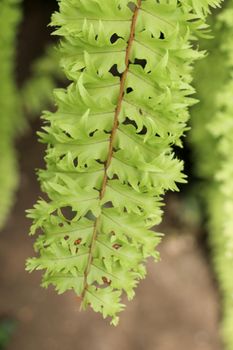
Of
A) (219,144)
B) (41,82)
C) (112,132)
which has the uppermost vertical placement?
(112,132)

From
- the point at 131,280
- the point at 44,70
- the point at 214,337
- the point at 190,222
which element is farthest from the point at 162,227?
the point at 131,280

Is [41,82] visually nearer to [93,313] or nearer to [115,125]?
[93,313]

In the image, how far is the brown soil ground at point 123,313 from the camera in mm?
4035

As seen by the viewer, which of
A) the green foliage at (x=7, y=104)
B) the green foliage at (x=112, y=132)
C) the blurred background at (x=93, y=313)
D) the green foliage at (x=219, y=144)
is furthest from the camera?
the blurred background at (x=93, y=313)

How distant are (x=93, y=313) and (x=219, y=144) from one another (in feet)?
7.52

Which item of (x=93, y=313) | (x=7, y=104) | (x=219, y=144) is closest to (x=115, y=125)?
(x=219, y=144)

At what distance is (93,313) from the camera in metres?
4.09

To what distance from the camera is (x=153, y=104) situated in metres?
1.35

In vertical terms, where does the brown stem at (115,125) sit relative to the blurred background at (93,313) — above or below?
above

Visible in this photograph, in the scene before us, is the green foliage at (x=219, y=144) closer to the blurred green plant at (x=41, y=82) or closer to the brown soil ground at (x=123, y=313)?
the brown soil ground at (x=123, y=313)

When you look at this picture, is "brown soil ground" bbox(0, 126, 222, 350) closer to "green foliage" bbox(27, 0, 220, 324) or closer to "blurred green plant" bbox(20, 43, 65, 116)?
"blurred green plant" bbox(20, 43, 65, 116)

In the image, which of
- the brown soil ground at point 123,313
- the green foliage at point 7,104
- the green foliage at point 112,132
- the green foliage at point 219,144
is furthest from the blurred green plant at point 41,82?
the green foliage at point 112,132

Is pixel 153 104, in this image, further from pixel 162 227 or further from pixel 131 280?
pixel 162 227

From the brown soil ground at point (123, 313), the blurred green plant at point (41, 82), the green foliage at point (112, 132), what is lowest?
the brown soil ground at point (123, 313)
